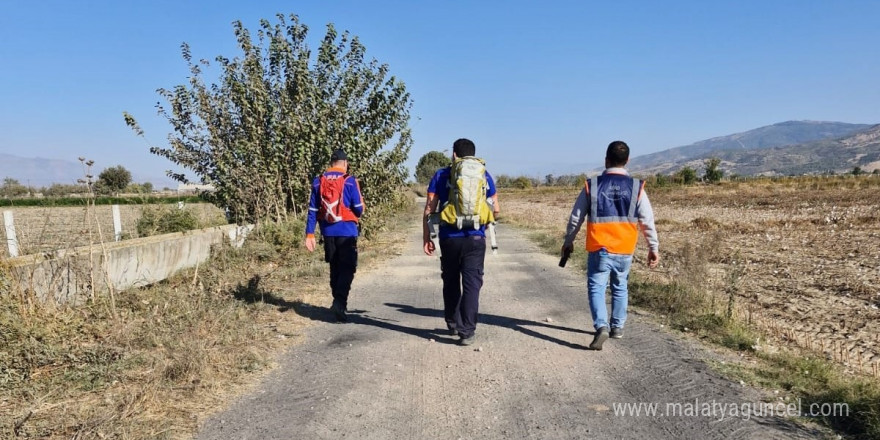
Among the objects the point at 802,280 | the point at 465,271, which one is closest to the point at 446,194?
the point at 465,271

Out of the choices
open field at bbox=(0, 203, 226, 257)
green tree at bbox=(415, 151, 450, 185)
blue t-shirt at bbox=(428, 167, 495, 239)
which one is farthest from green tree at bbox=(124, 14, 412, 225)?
green tree at bbox=(415, 151, 450, 185)

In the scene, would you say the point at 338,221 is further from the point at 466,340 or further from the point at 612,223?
the point at 612,223

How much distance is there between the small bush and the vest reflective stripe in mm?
7557

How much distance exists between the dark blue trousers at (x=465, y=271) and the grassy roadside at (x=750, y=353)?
7.12ft

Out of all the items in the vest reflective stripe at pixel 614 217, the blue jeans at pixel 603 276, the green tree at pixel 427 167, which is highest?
the green tree at pixel 427 167

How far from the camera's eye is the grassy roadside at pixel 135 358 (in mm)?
3338

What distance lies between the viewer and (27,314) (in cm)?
452

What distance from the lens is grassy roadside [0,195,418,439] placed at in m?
3.34

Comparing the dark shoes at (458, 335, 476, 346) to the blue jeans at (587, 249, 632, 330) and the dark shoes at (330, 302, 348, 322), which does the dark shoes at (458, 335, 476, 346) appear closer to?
the blue jeans at (587, 249, 632, 330)

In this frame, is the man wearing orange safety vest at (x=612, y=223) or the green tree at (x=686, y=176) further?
the green tree at (x=686, y=176)

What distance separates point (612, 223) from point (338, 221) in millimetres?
3030

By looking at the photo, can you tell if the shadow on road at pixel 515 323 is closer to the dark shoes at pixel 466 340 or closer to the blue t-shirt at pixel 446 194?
the dark shoes at pixel 466 340

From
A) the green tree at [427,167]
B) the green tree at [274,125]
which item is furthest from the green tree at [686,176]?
the green tree at [274,125]

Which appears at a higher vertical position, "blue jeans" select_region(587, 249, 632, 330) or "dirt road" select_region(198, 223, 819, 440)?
"blue jeans" select_region(587, 249, 632, 330)
